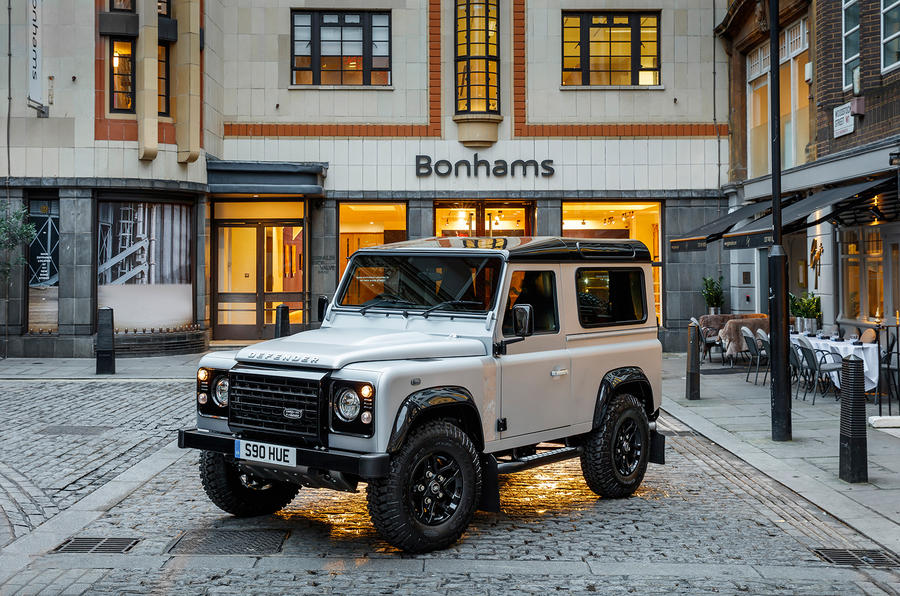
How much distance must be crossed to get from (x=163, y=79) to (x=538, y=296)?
15.0m

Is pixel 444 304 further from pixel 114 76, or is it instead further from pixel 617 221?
pixel 617 221

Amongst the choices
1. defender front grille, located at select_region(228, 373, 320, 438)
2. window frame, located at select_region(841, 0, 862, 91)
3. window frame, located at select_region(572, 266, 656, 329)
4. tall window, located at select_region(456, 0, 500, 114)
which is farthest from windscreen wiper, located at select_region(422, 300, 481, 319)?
tall window, located at select_region(456, 0, 500, 114)

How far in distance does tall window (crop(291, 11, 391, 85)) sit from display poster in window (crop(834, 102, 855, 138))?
1018 centimetres

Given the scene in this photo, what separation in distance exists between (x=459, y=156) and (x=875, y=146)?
32.7 ft

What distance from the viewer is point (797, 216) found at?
13.8 metres

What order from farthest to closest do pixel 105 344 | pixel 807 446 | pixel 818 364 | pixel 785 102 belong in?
1. pixel 785 102
2. pixel 105 344
3. pixel 818 364
4. pixel 807 446

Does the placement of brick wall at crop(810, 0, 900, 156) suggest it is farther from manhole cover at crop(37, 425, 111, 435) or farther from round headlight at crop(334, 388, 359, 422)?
manhole cover at crop(37, 425, 111, 435)

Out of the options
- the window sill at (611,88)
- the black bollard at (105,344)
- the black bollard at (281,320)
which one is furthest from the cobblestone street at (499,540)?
the window sill at (611,88)

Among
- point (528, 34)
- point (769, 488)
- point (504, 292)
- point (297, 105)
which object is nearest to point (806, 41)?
point (528, 34)

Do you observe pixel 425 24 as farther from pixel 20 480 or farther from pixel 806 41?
pixel 20 480

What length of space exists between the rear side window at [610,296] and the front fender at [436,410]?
1515mm

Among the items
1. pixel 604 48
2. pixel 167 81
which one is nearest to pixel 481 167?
pixel 604 48

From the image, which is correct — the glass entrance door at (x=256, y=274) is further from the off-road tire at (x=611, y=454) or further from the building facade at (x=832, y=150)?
the off-road tire at (x=611, y=454)

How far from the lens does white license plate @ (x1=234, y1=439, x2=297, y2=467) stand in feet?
19.0
